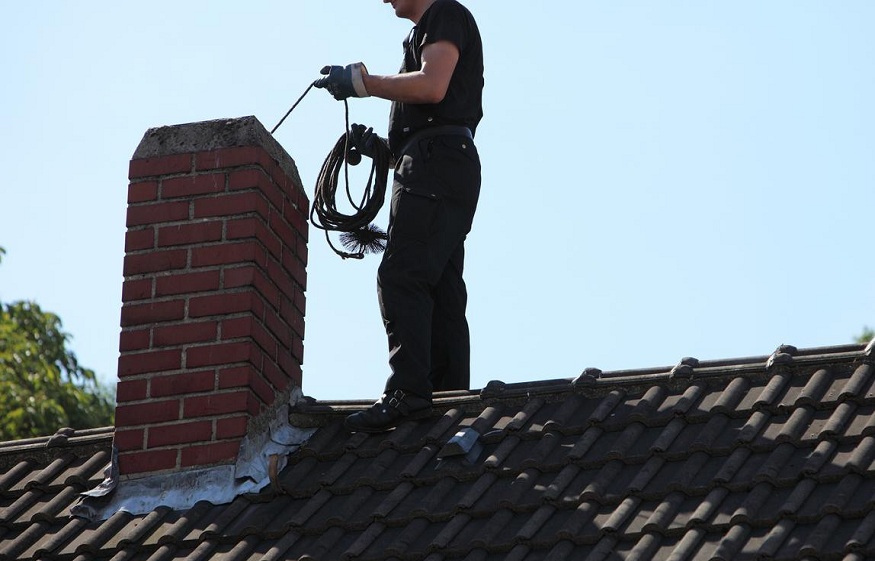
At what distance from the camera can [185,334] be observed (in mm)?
6270

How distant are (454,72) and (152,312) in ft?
5.50

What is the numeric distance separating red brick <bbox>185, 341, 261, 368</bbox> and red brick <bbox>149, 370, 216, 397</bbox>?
43 mm

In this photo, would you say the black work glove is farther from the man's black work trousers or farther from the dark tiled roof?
the dark tiled roof

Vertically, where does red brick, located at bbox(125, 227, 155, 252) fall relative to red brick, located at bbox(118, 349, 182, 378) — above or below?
above

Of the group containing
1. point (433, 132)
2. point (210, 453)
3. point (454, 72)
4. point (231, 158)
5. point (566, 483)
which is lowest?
point (566, 483)

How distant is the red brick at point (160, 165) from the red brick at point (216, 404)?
3.40 feet

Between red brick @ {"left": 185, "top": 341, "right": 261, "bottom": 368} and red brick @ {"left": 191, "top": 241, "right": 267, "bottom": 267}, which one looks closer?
red brick @ {"left": 185, "top": 341, "right": 261, "bottom": 368}

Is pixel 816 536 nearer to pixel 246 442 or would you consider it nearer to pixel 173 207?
pixel 246 442

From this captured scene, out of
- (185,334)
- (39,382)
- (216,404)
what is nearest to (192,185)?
(185,334)

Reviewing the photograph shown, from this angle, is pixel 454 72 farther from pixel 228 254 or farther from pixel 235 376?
pixel 235 376

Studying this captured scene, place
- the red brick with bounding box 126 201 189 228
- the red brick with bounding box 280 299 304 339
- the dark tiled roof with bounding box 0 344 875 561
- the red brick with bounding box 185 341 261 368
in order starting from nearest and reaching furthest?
the dark tiled roof with bounding box 0 344 875 561 < the red brick with bounding box 185 341 261 368 < the red brick with bounding box 126 201 189 228 < the red brick with bounding box 280 299 304 339

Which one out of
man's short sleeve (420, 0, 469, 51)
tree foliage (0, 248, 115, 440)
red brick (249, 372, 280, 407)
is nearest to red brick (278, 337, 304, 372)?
red brick (249, 372, 280, 407)

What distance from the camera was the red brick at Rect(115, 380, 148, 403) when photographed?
6254 millimetres

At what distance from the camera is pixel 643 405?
5844 millimetres
